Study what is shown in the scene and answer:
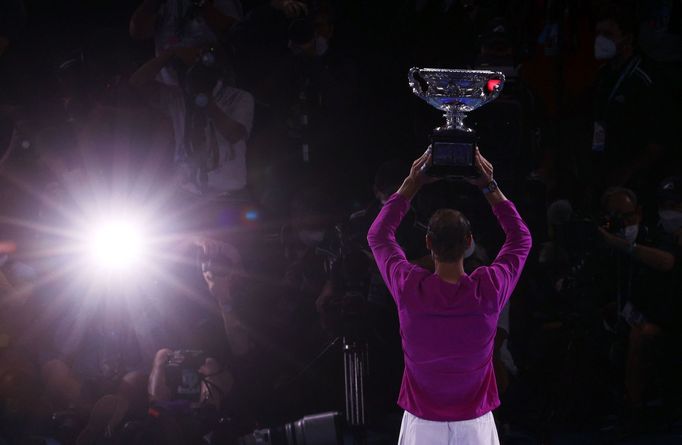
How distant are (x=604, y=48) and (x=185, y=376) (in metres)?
4.18

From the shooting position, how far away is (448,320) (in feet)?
12.2

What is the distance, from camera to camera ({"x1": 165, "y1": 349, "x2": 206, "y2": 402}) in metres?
5.78

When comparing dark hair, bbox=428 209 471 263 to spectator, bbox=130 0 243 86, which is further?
spectator, bbox=130 0 243 86

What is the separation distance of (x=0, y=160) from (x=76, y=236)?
76 centimetres

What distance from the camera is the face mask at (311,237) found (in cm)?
663

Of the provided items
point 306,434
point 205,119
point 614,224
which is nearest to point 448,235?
point 306,434

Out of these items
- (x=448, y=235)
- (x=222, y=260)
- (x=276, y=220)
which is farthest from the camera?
(x=276, y=220)

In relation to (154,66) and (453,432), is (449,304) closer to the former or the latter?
(453,432)

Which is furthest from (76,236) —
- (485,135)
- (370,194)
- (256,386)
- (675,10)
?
(675,10)

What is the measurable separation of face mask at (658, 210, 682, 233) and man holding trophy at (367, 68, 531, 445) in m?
3.21

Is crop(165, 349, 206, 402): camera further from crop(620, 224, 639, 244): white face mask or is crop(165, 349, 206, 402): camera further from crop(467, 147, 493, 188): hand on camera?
crop(620, 224, 639, 244): white face mask

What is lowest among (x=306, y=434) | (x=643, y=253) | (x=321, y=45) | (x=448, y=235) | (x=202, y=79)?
(x=306, y=434)

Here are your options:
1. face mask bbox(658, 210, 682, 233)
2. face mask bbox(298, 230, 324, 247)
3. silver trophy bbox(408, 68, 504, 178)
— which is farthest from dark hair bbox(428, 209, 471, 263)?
face mask bbox(658, 210, 682, 233)

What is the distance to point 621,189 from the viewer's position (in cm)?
657
